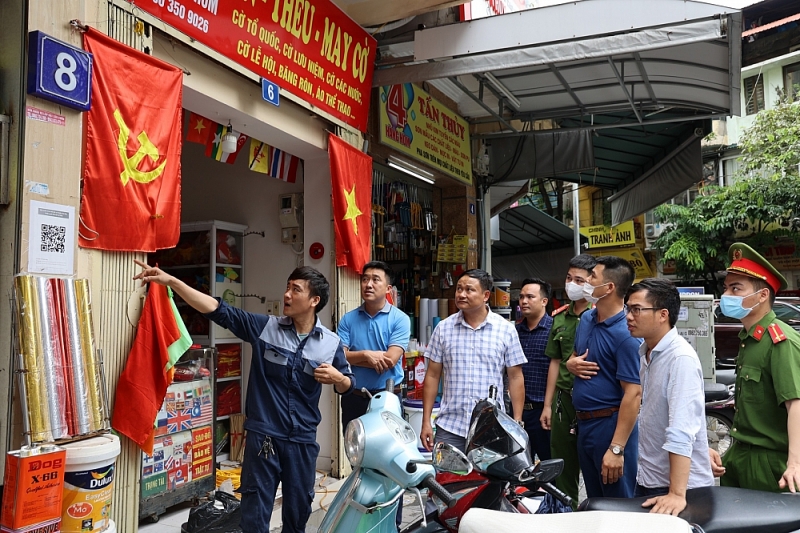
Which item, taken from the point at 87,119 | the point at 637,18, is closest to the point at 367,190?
the point at 637,18

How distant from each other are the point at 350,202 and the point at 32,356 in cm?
371

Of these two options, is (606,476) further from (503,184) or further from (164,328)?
(503,184)

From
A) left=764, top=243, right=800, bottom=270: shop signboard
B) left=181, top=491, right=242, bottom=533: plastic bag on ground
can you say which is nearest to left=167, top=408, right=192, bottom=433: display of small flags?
left=181, top=491, right=242, bottom=533: plastic bag on ground

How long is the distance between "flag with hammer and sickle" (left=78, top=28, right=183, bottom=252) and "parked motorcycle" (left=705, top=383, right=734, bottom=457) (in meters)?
6.12

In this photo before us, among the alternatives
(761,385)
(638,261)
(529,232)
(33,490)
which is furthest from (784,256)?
(33,490)

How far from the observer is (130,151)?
373cm

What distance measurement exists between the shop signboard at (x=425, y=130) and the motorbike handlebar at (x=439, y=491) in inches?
209

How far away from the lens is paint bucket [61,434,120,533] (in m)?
2.94

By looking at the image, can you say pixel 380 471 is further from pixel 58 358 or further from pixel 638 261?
pixel 638 261

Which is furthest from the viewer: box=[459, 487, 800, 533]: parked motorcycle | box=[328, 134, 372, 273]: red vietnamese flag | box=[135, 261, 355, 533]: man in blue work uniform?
box=[328, 134, 372, 273]: red vietnamese flag

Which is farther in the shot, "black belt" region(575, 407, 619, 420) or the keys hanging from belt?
"black belt" region(575, 407, 619, 420)

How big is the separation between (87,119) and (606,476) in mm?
3521

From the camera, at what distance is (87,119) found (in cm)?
345

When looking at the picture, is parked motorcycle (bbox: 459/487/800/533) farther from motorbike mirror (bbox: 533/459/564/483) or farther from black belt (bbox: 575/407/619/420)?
black belt (bbox: 575/407/619/420)
